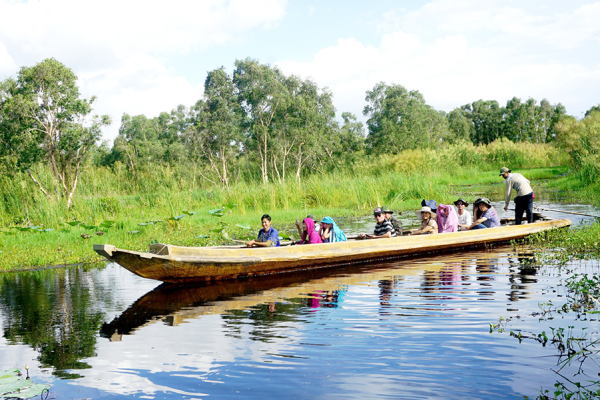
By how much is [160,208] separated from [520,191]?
9.85m

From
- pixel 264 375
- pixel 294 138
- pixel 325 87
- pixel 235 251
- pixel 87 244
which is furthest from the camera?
pixel 325 87

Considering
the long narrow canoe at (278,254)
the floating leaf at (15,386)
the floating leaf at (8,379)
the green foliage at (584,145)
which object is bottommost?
the floating leaf at (15,386)

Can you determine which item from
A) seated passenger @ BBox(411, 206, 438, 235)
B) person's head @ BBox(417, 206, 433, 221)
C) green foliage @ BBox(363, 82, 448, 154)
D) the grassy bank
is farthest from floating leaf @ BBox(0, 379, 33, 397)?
green foliage @ BBox(363, 82, 448, 154)

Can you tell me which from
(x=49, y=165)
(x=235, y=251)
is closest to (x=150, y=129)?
(x=49, y=165)

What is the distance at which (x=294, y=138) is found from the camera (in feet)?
97.4

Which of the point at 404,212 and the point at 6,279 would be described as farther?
the point at 404,212

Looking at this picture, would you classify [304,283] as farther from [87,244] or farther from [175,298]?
[87,244]

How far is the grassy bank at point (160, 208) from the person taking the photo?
453 inches

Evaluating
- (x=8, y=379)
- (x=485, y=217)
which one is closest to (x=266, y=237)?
(x=485, y=217)

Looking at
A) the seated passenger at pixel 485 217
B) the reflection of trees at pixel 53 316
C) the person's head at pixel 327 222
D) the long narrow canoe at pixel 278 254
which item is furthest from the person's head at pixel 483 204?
the reflection of trees at pixel 53 316

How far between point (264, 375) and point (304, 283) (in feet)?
12.4

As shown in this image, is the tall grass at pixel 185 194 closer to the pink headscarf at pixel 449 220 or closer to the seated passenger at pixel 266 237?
the seated passenger at pixel 266 237

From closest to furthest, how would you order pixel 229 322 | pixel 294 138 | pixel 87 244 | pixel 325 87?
pixel 229 322 < pixel 87 244 < pixel 294 138 < pixel 325 87

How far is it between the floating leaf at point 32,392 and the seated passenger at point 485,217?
8583 mm
